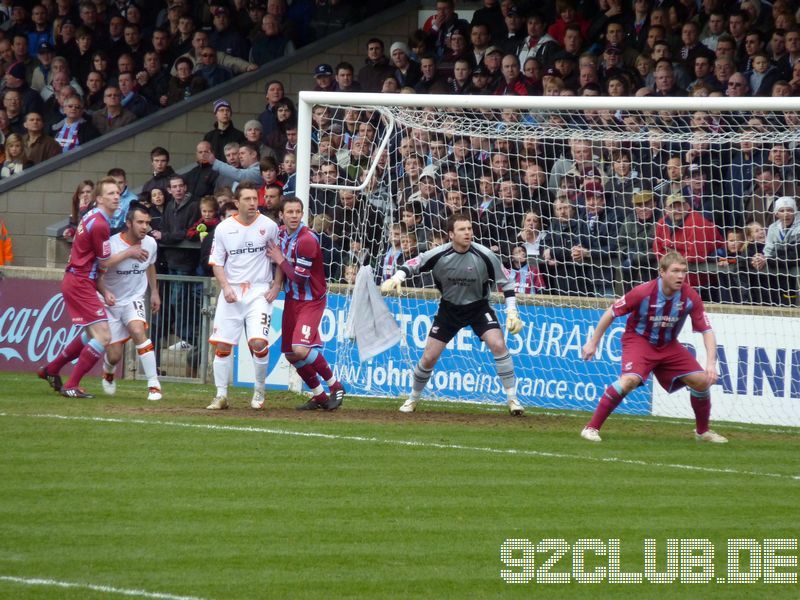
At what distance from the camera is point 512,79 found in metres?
16.8

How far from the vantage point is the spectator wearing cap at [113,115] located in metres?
20.1

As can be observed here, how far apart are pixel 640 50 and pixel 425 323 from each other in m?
5.23

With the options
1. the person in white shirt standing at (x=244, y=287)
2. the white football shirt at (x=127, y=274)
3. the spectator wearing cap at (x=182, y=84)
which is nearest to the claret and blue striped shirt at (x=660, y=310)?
the person in white shirt standing at (x=244, y=287)

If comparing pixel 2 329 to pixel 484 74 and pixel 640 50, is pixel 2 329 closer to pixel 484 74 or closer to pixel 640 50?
pixel 484 74

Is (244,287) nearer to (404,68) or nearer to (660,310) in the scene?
(660,310)

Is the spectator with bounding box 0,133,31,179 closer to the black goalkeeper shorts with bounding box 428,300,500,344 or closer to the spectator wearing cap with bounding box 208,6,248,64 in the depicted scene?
the spectator wearing cap with bounding box 208,6,248,64

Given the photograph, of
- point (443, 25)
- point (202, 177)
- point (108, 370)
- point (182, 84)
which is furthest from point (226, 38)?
point (108, 370)

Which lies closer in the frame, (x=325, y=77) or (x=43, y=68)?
(x=325, y=77)

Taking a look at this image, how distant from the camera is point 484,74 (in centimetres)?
1689

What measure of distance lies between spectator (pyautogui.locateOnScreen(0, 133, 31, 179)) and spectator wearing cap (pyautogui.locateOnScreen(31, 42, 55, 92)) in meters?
2.29

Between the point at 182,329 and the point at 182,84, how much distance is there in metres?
6.34

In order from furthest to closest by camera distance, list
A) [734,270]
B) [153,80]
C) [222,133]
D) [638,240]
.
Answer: [153,80]
[222,133]
[638,240]
[734,270]

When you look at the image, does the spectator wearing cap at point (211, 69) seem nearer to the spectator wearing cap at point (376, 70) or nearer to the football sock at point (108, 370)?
the spectator wearing cap at point (376, 70)

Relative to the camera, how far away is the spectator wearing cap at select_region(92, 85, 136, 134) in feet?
65.9
